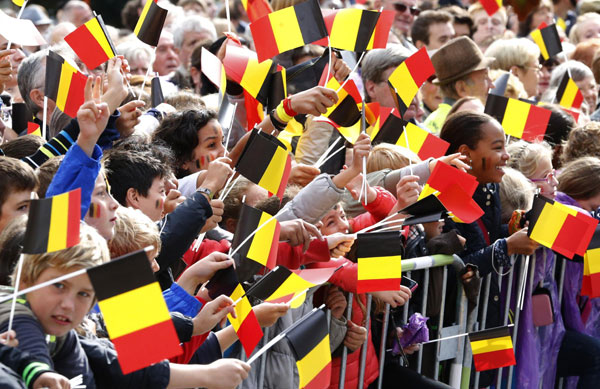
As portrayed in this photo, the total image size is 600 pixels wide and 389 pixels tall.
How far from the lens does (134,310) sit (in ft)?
8.50

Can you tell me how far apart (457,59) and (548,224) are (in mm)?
2241

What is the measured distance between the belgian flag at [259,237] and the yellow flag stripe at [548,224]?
5.51 feet

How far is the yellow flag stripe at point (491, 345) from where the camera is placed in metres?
4.78

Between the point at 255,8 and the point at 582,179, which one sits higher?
the point at 255,8

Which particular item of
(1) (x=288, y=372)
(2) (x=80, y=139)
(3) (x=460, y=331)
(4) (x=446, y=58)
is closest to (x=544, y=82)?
(4) (x=446, y=58)

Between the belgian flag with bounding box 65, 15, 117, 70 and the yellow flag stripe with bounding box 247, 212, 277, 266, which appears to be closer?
the yellow flag stripe with bounding box 247, 212, 277, 266

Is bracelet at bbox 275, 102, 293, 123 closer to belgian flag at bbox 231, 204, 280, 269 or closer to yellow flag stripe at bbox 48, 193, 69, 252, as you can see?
belgian flag at bbox 231, 204, 280, 269

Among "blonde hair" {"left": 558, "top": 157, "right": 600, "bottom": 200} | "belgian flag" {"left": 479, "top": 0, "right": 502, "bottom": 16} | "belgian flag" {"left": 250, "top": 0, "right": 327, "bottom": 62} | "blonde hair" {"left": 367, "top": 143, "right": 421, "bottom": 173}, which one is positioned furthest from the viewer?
"belgian flag" {"left": 479, "top": 0, "right": 502, "bottom": 16}

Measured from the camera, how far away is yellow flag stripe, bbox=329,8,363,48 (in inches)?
181

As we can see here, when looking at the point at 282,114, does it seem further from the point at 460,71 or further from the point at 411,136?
the point at 460,71

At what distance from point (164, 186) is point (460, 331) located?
1772 mm

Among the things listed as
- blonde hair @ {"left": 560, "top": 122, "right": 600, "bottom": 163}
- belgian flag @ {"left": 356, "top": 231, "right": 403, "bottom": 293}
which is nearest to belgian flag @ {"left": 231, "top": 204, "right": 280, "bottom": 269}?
belgian flag @ {"left": 356, "top": 231, "right": 403, "bottom": 293}

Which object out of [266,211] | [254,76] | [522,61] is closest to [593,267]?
[266,211]

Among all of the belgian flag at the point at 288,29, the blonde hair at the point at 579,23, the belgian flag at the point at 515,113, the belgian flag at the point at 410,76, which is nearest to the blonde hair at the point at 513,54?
the belgian flag at the point at 515,113
